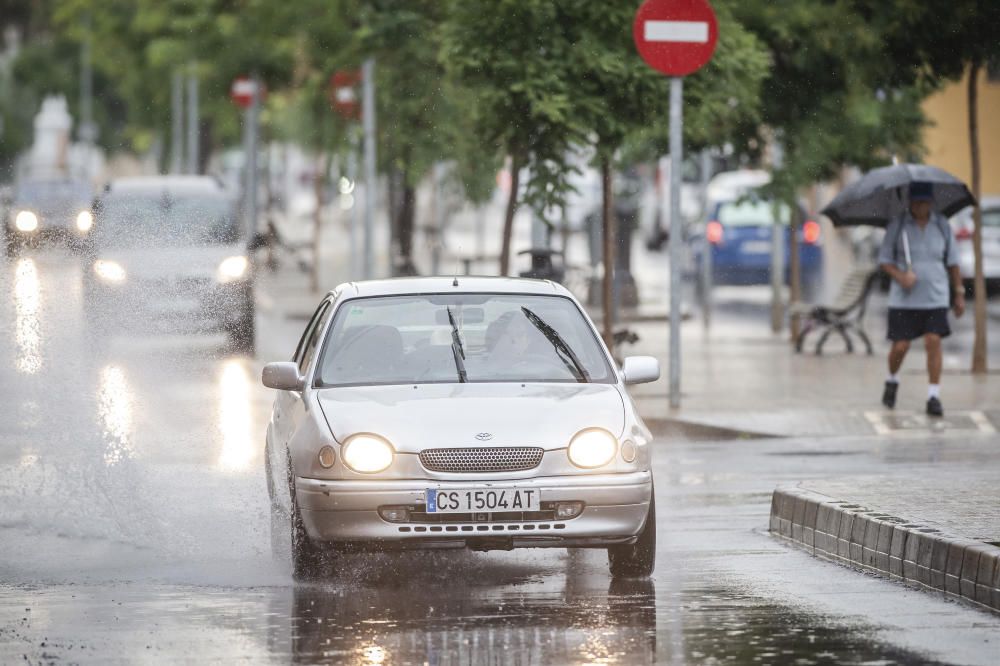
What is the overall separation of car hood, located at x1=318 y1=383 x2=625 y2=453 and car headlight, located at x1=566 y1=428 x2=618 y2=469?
3 centimetres

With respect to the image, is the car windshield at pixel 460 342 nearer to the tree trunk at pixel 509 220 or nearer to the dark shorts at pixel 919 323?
the dark shorts at pixel 919 323

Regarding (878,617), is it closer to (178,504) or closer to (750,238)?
(178,504)

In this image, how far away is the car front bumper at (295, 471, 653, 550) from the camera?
29.3ft

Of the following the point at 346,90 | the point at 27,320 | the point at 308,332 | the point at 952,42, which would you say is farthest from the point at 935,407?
the point at 346,90

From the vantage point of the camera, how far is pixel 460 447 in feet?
29.5

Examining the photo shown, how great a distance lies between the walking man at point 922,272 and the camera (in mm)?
16391

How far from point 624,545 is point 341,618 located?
4.96 feet

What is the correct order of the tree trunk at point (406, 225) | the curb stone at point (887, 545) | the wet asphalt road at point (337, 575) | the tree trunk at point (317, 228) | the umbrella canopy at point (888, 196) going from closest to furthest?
the wet asphalt road at point (337, 575) → the curb stone at point (887, 545) → the umbrella canopy at point (888, 196) → the tree trunk at point (406, 225) → the tree trunk at point (317, 228)

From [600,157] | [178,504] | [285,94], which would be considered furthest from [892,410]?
[285,94]

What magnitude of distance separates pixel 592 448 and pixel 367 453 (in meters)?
0.92

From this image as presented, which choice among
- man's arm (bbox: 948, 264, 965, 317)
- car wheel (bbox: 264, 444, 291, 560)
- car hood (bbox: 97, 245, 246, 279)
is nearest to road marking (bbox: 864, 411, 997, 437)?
man's arm (bbox: 948, 264, 965, 317)

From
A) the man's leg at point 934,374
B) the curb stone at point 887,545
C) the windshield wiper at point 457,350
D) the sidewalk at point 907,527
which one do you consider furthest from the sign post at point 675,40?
the windshield wiper at point 457,350

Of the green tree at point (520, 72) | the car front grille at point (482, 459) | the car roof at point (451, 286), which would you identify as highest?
the green tree at point (520, 72)

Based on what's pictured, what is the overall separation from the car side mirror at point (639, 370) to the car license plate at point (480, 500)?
1.36 meters
